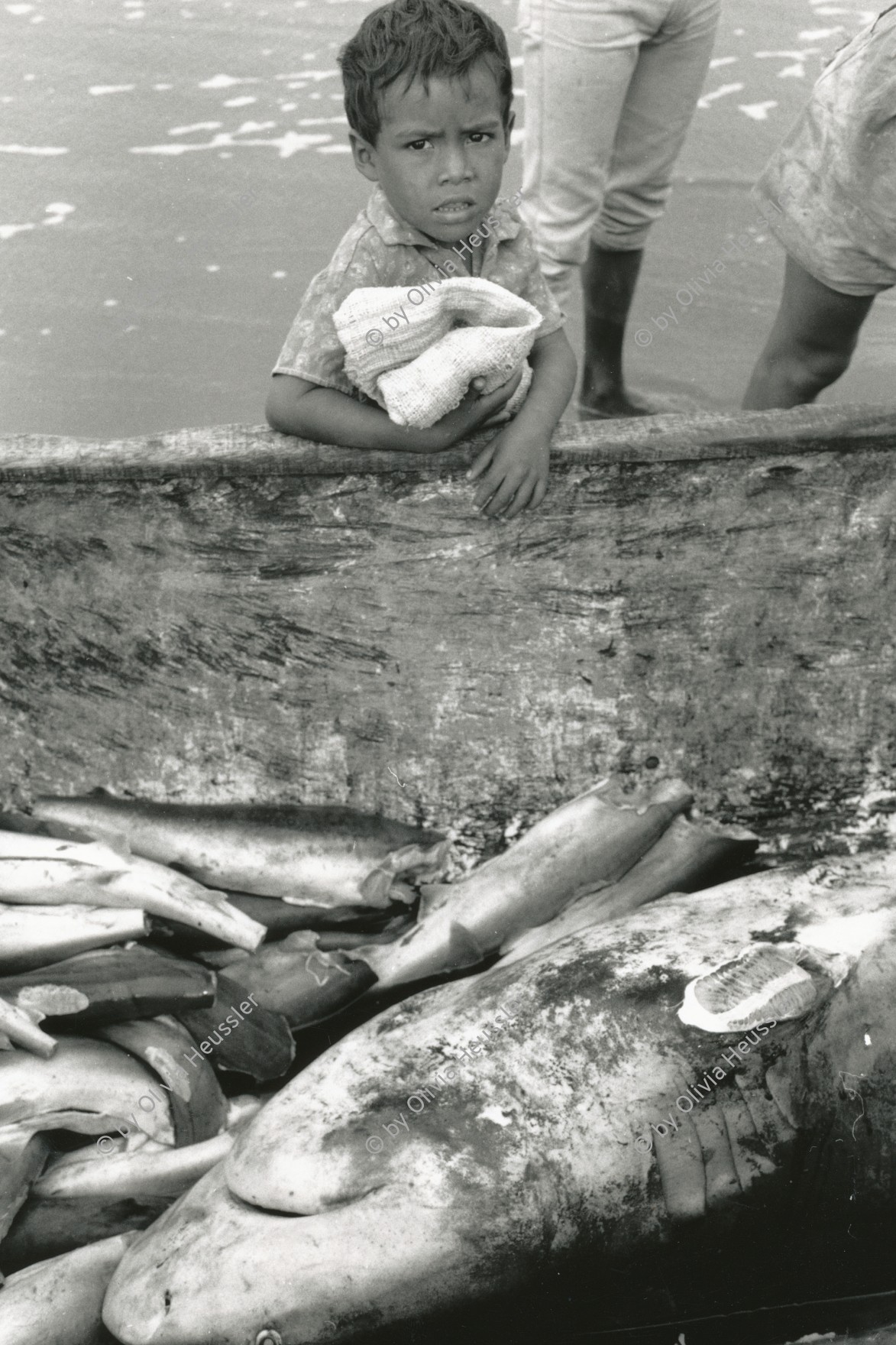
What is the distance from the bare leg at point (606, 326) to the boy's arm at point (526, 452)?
220 centimetres

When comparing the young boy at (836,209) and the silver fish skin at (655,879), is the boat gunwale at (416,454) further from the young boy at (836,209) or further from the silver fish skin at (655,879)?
the young boy at (836,209)

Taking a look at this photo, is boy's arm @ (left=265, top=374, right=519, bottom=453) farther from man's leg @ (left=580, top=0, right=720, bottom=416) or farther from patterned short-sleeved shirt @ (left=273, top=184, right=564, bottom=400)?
man's leg @ (left=580, top=0, right=720, bottom=416)

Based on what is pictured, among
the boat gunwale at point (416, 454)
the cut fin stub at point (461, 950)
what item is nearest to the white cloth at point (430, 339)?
the boat gunwale at point (416, 454)

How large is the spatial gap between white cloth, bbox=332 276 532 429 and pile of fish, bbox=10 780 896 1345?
1143 mm

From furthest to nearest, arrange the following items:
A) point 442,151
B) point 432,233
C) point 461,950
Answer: point 461,950
point 432,233
point 442,151

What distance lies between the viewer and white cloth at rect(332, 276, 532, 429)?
2.64 metres

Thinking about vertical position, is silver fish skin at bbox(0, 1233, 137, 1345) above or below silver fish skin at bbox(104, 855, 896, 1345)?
below

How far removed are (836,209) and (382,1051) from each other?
2.72m

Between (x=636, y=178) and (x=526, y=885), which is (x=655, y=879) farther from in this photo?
(x=636, y=178)

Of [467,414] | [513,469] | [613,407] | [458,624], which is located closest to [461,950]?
[458,624]

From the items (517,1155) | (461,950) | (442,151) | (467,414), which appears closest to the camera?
(517,1155)

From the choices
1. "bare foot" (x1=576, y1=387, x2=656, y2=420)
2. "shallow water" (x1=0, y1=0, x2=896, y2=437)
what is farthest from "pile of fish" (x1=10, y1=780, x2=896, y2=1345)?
"shallow water" (x1=0, y1=0, x2=896, y2=437)

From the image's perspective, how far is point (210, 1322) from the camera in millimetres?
2273

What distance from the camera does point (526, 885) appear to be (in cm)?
322
